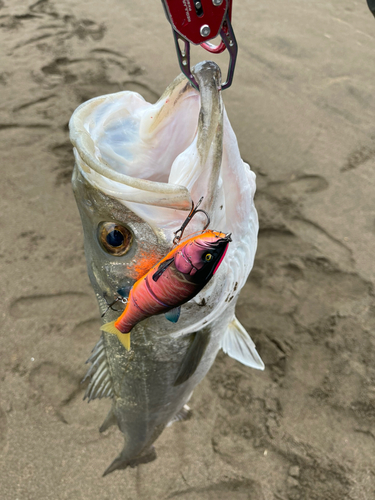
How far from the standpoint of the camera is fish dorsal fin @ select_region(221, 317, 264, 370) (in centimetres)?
212

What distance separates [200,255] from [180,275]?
8 centimetres

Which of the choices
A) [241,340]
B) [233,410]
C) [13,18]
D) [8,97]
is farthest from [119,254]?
[13,18]

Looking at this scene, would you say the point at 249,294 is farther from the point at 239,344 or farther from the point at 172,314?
the point at 172,314

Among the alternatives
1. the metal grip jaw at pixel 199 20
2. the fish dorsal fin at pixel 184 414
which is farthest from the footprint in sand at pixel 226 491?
the metal grip jaw at pixel 199 20

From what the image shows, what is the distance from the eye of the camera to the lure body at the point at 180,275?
958mm

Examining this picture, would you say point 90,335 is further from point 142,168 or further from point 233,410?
point 142,168

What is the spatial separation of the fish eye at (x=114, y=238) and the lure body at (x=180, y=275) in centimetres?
20

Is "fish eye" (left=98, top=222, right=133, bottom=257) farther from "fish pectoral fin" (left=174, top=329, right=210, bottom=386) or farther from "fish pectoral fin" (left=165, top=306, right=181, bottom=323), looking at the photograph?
"fish pectoral fin" (left=174, top=329, right=210, bottom=386)

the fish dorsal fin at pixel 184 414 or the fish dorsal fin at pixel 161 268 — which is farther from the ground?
the fish dorsal fin at pixel 161 268

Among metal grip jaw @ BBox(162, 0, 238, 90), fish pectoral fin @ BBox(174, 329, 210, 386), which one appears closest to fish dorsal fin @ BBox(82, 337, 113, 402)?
fish pectoral fin @ BBox(174, 329, 210, 386)

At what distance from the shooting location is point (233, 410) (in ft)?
9.18

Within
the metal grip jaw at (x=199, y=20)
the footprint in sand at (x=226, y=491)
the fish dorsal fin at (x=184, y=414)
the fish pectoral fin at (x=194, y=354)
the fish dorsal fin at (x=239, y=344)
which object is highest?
the metal grip jaw at (x=199, y=20)

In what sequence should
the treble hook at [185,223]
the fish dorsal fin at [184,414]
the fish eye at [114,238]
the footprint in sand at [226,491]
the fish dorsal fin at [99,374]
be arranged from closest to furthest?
the treble hook at [185,223] < the fish eye at [114,238] < the fish dorsal fin at [99,374] < the footprint in sand at [226,491] < the fish dorsal fin at [184,414]

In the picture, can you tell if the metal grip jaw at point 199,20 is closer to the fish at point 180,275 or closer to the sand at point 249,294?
the fish at point 180,275
